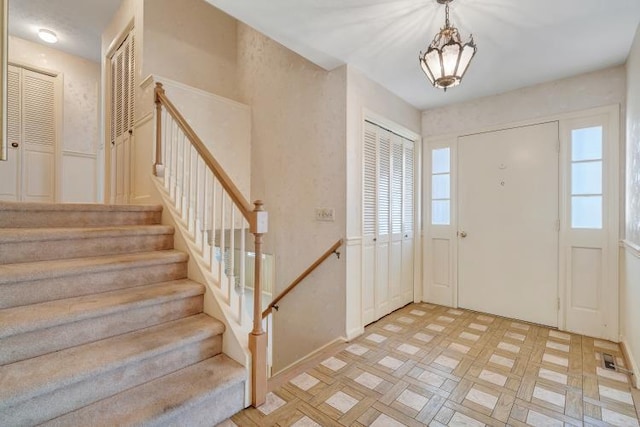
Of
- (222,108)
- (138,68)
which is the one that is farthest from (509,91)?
(138,68)

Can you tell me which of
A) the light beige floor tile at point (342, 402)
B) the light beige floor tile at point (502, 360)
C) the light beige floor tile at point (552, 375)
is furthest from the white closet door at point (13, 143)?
the light beige floor tile at point (552, 375)

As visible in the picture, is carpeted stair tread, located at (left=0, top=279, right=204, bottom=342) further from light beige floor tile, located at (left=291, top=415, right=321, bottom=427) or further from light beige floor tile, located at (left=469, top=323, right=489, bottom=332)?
light beige floor tile, located at (left=469, top=323, right=489, bottom=332)

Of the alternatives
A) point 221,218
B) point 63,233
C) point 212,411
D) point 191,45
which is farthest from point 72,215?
point 191,45

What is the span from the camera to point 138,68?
10.7ft

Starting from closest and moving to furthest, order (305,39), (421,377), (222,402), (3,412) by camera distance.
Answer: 1. (3,412)
2. (222,402)
3. (421,377)
4. (305,39)

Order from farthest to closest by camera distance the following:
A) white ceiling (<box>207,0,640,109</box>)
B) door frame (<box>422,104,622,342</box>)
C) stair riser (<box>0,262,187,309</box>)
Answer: door frame (<box>422,104,622,342</box>) → white ceiling (<box>207,0,640,109</box>) → stair riser (<box>0,262,187,309</box>)

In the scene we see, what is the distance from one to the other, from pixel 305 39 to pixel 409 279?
2.89 metres

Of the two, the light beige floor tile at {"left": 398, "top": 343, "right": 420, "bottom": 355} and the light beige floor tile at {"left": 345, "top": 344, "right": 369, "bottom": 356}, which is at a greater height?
the light beige floor tile at {"left": 398, "top": 343, "right": 420, "bottom": 355}

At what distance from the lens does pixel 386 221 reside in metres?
3.25

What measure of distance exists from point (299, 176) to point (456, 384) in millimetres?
2267

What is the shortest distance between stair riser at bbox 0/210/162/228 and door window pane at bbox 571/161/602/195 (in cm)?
394

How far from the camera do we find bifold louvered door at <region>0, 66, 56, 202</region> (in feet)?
14.1

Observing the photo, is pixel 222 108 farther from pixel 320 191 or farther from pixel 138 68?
pixel 320 191

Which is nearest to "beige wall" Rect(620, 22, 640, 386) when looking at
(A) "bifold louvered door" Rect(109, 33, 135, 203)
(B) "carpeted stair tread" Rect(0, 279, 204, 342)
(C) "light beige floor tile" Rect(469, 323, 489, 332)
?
(C) "light beige floor tile" Rect(469, 323, 489, 332)
